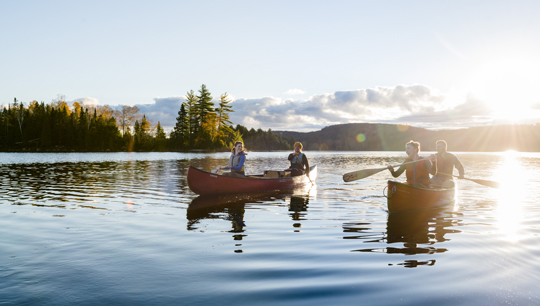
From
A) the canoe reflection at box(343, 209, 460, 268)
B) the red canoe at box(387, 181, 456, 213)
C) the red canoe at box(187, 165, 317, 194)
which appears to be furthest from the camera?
the red canoe at box(187, 165, 317, 194)

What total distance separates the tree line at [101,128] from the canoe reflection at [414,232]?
236ft

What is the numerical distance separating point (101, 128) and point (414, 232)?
83374 mm

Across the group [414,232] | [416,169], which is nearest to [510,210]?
[416,169]

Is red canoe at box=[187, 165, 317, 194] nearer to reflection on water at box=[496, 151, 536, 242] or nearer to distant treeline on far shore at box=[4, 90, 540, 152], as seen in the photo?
reflection on water at box=[496, 151, 536, 242]

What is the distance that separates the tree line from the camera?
3073 inches

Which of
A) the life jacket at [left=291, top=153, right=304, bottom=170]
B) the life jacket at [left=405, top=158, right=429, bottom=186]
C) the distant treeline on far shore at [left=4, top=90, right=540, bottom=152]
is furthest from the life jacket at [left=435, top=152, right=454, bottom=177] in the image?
the distant treeline on far shore at [left=4, top=90, right=540, bottom=152]

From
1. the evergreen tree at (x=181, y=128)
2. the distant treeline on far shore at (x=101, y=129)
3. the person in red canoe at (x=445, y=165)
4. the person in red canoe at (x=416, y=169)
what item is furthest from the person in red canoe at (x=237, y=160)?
the evergreen tree at (x=181, y=128)

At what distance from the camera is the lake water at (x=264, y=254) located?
13.5 ft

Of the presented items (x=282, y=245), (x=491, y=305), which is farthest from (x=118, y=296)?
(x=491, y=305)

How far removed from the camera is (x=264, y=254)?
5781mm

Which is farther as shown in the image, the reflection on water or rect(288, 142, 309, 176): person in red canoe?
rect(288, 142, 309, 176): person in red canoe

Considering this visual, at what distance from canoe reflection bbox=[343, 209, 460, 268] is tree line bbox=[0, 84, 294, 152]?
2835 inches

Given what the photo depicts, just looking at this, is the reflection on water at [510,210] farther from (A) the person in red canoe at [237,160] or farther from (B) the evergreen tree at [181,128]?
(B) the evergreen tree at [181,128]

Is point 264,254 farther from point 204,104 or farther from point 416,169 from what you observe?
point 204,104
